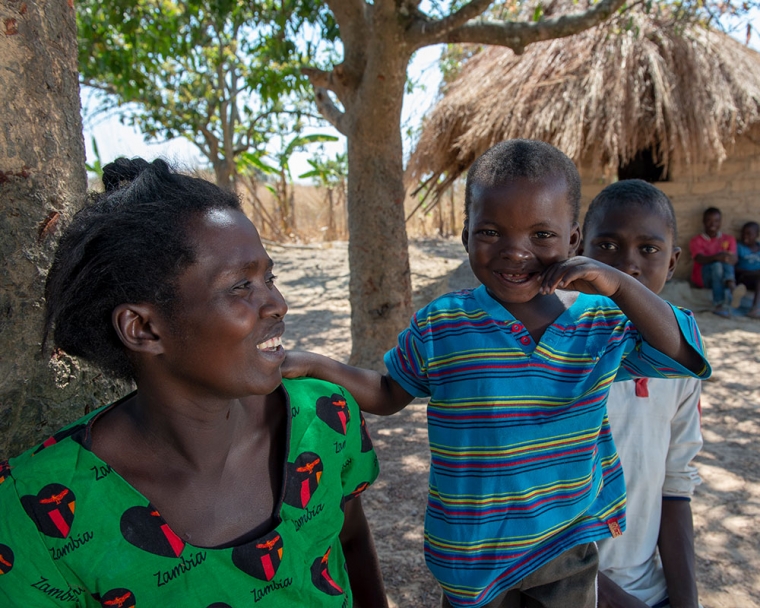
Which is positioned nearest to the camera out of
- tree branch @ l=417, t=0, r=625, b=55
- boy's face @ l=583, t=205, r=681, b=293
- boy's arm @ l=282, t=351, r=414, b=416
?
boy's arm @ l=282, t=351, r=414, b=416

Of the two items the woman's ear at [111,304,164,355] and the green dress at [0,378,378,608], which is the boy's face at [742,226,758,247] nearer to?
the green dress at [0,378,378,608]

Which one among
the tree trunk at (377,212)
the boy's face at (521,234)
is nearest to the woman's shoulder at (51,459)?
the boy's face at (521,234)

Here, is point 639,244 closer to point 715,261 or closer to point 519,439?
point 519,439

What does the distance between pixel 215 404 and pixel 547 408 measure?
77 cm

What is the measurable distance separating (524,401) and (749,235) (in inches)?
290

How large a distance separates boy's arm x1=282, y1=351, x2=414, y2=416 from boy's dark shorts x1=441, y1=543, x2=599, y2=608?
1.70 feet

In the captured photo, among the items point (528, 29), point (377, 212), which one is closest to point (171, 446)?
point (377, 212)

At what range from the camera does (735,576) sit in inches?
100

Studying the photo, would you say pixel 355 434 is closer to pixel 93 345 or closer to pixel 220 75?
pixel 93 345

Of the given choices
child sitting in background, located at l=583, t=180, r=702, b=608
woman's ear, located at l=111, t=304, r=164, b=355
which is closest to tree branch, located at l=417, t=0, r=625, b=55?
child sitting in background, located at l=583, t=180, r=702, b=608

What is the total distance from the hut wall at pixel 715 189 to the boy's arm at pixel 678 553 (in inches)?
237

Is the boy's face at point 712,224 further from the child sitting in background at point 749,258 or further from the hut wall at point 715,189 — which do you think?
the child sitting in background at point 749,258

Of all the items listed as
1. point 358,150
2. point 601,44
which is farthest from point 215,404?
point 601,44

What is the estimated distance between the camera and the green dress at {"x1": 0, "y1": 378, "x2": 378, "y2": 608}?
1.10m
